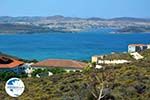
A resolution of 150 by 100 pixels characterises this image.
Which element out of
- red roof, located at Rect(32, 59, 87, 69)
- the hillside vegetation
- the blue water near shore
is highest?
the hillside vegetation

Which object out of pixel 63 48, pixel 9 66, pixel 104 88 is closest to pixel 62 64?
pixel 9 66

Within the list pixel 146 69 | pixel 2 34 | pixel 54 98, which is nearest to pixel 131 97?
pixel 54 98

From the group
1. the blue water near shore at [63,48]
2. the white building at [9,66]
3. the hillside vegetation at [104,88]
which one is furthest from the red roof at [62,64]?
the blue water near shore at [63,48]

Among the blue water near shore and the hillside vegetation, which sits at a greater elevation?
the hillside vegetation

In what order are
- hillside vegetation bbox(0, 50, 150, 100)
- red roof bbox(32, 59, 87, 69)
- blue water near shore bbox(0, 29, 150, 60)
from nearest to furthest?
hillside vegetation bbox(0, 50, 150, 100), red roof bbox(32, 59, 87, 69), blue water near shore bbox(0, 29, 150, 60)

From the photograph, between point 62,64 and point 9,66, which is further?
point 62,64

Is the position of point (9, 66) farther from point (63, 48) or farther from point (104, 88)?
→ point (63, 48)

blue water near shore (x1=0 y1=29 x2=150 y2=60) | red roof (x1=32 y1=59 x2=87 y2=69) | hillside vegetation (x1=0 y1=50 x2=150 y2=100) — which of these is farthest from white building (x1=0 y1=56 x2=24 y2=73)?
blue water near shore (x1=0 y1=29 x2=150 y2=60)

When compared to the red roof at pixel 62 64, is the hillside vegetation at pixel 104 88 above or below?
above

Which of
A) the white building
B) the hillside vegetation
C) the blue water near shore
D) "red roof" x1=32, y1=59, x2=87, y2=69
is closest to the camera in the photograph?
the hillside vegetation

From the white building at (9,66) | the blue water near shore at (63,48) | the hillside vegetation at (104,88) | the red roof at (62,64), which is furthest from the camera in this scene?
the blue water near shore at (63,48)

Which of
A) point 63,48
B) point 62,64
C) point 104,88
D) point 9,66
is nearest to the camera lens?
point 104,88

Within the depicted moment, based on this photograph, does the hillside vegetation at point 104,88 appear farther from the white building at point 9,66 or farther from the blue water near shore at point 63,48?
the blue water near shore at point 63,48

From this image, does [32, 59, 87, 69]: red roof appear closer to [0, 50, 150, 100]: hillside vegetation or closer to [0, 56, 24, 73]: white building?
[0, 56, 24, 73]: white building
